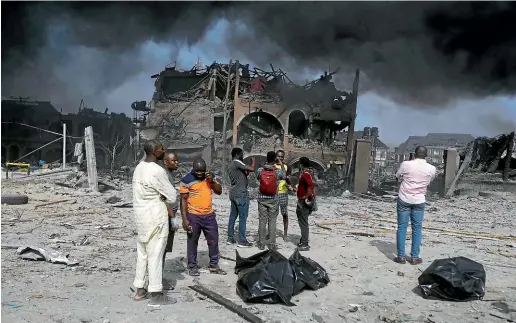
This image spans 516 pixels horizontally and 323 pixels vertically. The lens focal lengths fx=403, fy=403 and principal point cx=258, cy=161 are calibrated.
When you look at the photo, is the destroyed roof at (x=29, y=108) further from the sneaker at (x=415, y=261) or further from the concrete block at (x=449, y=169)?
the sneaker at (x=415, y=261)

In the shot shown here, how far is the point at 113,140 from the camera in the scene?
28.4 meters

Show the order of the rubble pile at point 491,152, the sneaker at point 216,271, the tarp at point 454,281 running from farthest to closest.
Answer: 1. the rubble pile at point 491,152
2. the sneaker at point 216,271
3. the tarp at point 454,281

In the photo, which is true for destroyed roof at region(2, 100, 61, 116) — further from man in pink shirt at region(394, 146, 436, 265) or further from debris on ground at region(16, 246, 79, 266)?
man in pink shirt at region(394, 146, 436, 265)

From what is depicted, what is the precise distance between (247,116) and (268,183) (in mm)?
18698

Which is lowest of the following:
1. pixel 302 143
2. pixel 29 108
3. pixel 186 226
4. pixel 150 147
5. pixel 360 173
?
pixel 186 226

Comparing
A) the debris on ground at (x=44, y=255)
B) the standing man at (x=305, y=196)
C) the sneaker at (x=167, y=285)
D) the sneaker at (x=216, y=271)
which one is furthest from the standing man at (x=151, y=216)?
the standing man at (x=305, y=196)

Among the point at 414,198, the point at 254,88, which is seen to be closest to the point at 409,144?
the point at 254,88

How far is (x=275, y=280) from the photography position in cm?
360

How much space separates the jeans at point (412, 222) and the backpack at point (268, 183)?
1600 millimetres

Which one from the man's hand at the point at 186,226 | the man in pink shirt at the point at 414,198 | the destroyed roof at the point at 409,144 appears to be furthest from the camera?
the destroyed roof at the point at 409,144

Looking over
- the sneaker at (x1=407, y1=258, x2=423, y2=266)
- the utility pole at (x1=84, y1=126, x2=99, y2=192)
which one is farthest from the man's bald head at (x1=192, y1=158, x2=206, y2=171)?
the utility pole at (x1=84, y1=126, x2=99, y2=192)

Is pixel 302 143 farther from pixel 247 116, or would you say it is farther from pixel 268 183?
pixel 268 183

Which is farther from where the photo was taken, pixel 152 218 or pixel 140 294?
pixel 140 294

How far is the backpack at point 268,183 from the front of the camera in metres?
5.33
